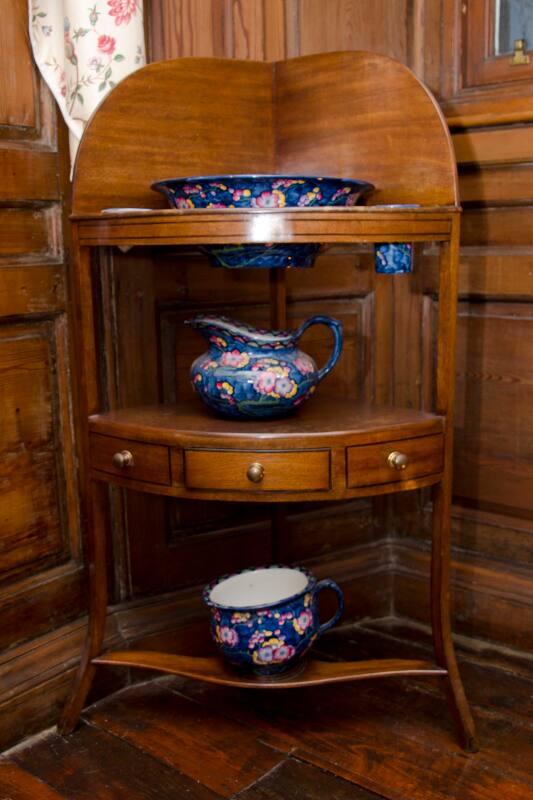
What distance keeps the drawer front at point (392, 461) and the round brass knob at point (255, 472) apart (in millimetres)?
136

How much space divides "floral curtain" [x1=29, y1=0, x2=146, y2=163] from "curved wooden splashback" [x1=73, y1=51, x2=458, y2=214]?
0.10 feet

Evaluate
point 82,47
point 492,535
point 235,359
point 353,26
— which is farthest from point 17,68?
point 492,535

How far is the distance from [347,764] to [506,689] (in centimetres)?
41

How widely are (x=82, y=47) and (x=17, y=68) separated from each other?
0.39 feet

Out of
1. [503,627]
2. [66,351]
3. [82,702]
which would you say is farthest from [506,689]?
[66,351]

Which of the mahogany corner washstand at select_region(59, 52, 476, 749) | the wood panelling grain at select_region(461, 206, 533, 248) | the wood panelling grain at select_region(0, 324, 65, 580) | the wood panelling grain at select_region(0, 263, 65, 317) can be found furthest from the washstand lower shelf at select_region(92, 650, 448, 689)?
the wood panelling grain at select_region(461, 206, 533, 248)

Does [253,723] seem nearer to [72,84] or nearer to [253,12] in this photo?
[72,84]

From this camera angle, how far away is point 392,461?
145 centimetres

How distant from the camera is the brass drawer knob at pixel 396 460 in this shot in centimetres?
145

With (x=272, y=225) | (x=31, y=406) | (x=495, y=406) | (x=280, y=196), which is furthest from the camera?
(x=495, y=406)

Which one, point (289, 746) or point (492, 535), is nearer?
point (289, 746)

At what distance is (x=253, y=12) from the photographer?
1.82 meters

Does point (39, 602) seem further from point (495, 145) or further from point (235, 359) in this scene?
point (495, 145)

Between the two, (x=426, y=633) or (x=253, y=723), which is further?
(x=426, y=633)
